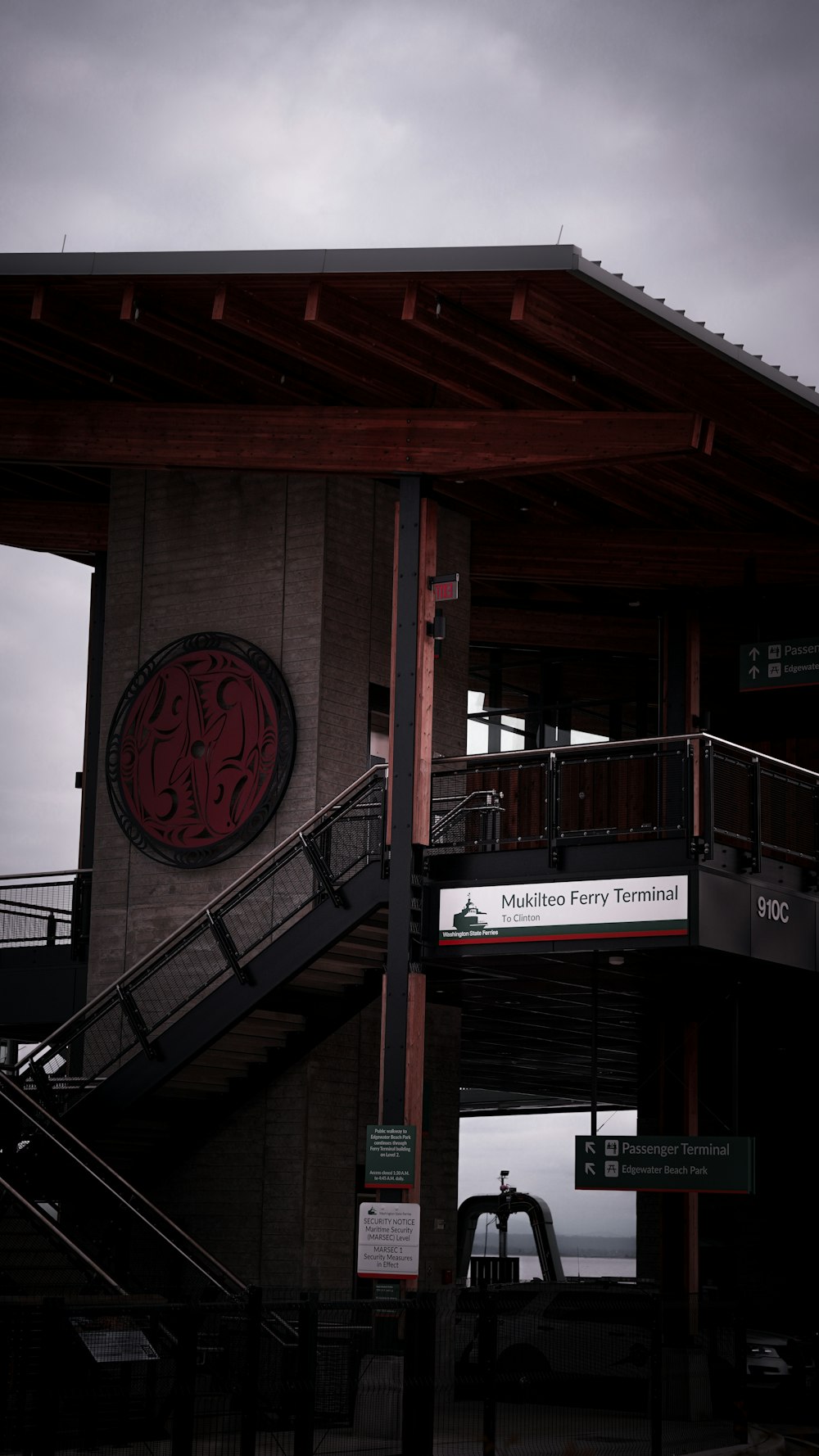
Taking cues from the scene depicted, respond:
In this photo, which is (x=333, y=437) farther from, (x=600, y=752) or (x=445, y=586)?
(x=600, y=752)

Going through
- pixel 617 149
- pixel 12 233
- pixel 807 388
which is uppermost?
pixel 617 149

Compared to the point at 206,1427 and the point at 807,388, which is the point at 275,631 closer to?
the point at 807,388

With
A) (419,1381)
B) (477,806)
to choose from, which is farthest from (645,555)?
(419,1381)

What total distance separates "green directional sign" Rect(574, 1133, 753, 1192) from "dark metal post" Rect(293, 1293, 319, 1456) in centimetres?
629

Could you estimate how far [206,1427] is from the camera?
→ 14.2 metres

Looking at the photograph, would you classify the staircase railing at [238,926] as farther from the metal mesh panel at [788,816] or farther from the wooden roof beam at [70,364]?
the wooden roof beam at [70,364]

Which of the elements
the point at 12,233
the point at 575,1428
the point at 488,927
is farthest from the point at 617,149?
the point at 575,1428

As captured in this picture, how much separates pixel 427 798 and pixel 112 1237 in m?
5.45

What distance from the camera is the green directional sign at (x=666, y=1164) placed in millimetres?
17047

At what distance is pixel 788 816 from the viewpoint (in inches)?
735

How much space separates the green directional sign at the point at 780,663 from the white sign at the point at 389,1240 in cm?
793

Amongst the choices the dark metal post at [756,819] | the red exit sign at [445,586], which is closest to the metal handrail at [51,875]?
the red exit sign at [445,586]

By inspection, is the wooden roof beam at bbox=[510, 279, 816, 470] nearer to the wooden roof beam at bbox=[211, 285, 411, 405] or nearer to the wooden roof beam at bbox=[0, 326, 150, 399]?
the wooden roof beam at bbox=[211, 285, 411, 405]

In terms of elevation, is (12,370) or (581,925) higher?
(12,370)
